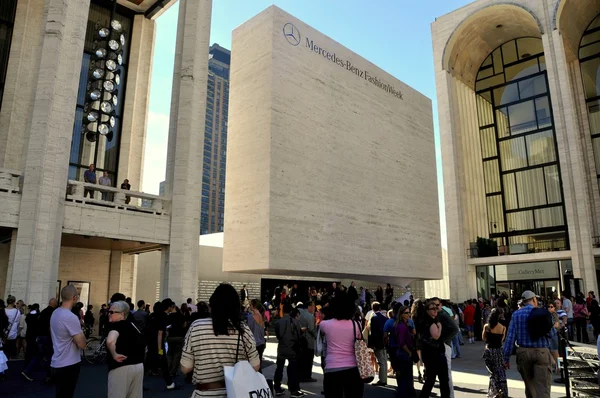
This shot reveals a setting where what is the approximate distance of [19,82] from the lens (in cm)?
1794

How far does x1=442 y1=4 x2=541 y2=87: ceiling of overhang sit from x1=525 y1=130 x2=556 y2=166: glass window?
6381mm

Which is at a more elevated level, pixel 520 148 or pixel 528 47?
pixel 528 47

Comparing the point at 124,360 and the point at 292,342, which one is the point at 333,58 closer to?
the point at 292,342

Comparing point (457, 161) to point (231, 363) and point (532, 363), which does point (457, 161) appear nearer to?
point (532, 363)

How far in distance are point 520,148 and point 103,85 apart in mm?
27765

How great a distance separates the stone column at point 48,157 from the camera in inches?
522

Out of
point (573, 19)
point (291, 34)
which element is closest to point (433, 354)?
point (291, 34)

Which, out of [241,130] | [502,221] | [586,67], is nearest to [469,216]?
[502,221]

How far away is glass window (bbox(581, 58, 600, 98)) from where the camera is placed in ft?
102

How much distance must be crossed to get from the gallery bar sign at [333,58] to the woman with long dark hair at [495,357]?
64.0 ft

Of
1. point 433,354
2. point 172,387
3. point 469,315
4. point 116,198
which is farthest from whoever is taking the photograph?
point 469,315

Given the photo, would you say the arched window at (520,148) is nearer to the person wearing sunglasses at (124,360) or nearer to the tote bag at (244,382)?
the person wearing sunglasses at (124,360)

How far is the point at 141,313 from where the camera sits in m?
10.6

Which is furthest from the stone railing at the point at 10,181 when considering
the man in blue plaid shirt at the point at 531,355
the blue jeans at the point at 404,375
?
the man in blue plaid shirt at the point at 531,355
